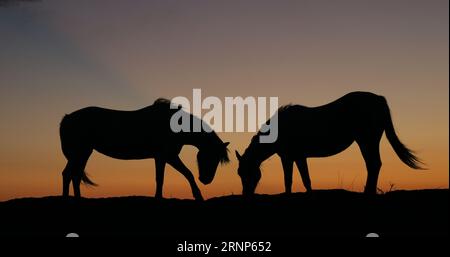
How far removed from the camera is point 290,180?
47.0ft

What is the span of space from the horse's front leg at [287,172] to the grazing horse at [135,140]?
1.46 metres

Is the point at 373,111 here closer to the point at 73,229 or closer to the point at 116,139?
the point at 116,139

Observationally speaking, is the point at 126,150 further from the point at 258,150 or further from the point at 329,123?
the point at 329,123

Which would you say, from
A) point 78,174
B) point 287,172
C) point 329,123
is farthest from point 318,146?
point 78,174

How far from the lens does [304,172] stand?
14.5 m

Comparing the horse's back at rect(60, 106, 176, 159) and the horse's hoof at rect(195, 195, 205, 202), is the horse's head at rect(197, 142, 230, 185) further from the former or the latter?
the horse's back at rect(60, 106, 176, 159)

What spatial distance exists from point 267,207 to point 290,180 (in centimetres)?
203

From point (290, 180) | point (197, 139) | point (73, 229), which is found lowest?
point (73, 229)

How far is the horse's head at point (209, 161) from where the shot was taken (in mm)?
14609

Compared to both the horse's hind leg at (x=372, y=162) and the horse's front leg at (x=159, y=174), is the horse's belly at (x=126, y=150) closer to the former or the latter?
the horse's front leg at (x=159, y=174)

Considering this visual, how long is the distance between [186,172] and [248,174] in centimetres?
167
